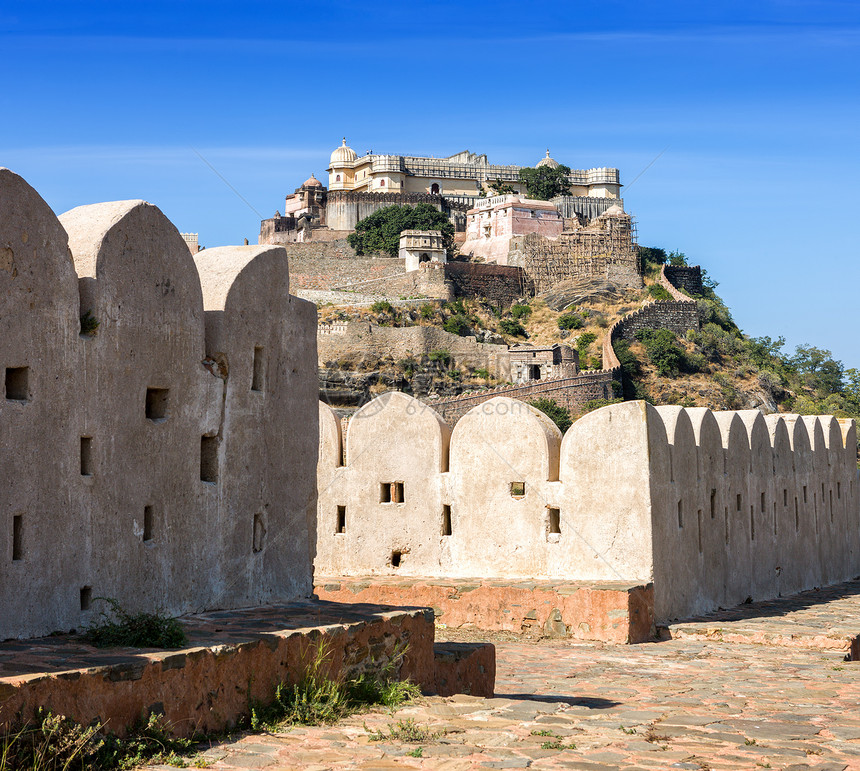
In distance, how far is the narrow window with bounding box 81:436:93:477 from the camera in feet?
21.5

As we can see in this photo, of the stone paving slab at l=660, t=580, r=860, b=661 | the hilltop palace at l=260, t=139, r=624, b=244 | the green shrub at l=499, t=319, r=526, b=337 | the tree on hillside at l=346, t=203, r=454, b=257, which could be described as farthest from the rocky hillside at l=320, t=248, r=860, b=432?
the stone paving slab at l=660, t=580, r=860, b=661

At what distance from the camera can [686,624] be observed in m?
11.6

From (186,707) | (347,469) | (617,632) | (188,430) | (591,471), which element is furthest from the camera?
(347,469)

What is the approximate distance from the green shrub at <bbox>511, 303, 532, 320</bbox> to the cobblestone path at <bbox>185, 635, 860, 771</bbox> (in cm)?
5609

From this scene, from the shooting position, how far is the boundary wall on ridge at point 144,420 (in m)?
6.14

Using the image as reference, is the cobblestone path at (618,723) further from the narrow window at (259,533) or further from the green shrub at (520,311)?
the green shrub at (520,311)

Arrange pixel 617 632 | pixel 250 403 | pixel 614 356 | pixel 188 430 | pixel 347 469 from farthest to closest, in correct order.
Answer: pixel 614 356, pixel 347 469, pixel 617 632, pixel 250 403, pixel 188 430

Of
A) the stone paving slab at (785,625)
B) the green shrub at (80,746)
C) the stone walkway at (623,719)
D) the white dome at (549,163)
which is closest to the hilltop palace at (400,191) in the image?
the white dome at (549,163)

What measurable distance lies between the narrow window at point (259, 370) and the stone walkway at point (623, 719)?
2.52m

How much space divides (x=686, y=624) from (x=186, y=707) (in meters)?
6.98

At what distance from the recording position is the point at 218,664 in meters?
5.96

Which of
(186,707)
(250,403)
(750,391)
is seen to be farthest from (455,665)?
(750,391)

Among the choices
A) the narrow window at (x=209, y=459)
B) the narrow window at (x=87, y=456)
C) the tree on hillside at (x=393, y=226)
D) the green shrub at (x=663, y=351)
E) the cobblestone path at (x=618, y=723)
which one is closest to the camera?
the cobblestone path at (x=618, y=723)

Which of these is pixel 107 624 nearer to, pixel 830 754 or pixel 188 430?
pixel 188 430
